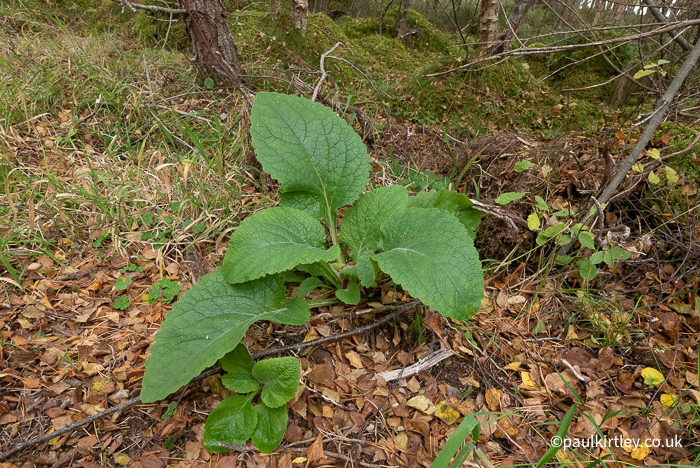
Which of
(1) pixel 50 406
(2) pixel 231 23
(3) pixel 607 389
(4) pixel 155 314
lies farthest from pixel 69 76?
(3) pixel 607 389

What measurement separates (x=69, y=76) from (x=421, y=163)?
280 cm

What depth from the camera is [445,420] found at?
1.38 metres

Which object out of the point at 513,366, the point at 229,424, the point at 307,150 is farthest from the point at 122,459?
the point at 513,366

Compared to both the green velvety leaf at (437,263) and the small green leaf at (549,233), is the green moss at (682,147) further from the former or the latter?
the green velvety leaf at (437,263)

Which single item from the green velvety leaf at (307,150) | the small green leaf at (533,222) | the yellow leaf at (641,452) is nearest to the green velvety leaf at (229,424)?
the green velvety leaf at (307,150)

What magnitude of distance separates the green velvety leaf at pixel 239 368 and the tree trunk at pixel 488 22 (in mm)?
2990

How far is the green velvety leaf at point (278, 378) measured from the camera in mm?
1250

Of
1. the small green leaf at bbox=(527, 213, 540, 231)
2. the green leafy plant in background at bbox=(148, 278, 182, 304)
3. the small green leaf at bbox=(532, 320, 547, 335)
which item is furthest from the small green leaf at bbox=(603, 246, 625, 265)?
the green leafy plant in background at bbox=(148, 278, 182, 304)

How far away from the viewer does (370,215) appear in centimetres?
174

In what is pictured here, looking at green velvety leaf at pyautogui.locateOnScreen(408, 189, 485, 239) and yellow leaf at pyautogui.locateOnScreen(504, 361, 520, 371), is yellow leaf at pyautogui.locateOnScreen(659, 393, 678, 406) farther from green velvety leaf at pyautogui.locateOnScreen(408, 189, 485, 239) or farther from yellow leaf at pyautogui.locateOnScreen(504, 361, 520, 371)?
green velvety leaf at pyautogui.locateOnScreen(408, 189, 485, 239)

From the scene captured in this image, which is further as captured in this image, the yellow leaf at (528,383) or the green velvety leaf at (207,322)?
the yellow leaf at (528,383)

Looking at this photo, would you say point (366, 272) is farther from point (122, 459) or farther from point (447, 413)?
point (122, 459)

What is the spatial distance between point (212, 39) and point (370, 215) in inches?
83.9

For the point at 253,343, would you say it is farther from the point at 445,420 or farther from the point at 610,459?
the point at 610,459
